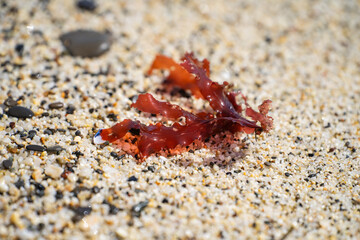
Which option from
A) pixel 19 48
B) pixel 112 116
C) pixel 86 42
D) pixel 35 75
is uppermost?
pixel 112 116

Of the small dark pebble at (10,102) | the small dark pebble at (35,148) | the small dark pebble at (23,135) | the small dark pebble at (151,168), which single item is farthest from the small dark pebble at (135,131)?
the small dark pebble at (10,102)

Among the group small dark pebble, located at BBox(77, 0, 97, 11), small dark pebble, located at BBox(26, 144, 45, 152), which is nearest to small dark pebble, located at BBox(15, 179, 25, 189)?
small dark pebble, located at BBox(26, 144, 45, 152)

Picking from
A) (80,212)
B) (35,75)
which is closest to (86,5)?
(35,75)

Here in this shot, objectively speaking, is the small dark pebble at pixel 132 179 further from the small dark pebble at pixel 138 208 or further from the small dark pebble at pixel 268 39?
the small dark pebble at pixel 268 39

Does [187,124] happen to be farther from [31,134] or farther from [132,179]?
[31,134]

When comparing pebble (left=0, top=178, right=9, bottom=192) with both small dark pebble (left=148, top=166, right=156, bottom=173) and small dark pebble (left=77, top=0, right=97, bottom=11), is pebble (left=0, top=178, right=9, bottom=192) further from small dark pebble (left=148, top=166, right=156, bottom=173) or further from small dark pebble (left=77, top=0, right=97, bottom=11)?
small dark pebble (left=77, top=0, right=97, bottom=11)
